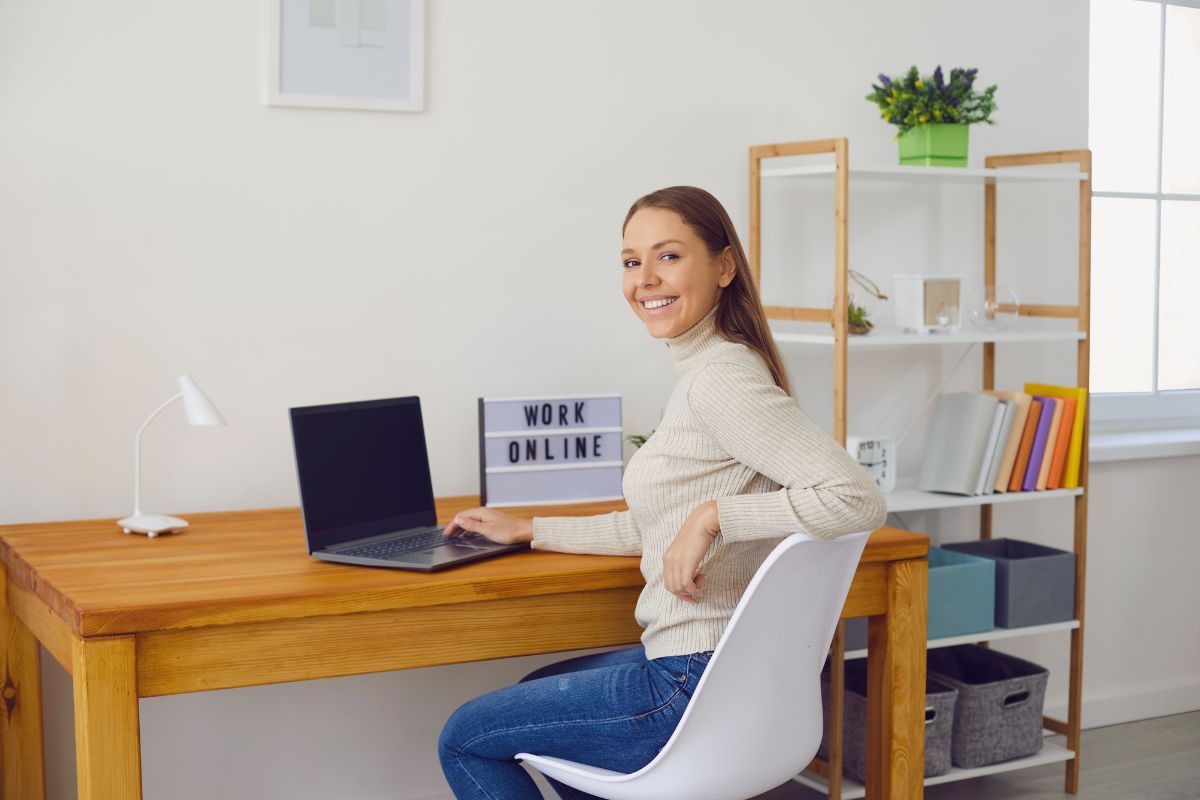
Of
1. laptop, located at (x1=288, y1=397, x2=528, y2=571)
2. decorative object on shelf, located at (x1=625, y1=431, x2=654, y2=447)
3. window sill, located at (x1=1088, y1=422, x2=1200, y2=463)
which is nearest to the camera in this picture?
laptop, located at (x1=288, y1=397, x2=528, y2=571)

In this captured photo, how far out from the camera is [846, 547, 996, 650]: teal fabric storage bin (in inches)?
109

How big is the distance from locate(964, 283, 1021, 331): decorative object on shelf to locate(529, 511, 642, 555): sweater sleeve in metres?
1.33

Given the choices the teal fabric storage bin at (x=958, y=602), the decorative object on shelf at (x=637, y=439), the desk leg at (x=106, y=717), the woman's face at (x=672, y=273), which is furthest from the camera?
the teal fabric storage bin at (x=958, y=602)

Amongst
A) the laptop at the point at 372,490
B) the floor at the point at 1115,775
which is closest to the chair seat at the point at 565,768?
the laptop at the point at 372,490

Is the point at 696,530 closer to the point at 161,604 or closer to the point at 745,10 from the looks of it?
the point at 161,604

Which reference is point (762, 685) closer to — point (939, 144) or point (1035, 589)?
point (1035, 589)

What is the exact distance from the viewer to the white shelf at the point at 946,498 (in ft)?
9.19

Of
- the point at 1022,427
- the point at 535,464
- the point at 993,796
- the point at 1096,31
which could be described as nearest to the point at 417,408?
the point at 535,464

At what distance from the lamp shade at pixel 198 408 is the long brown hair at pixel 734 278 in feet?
2.65

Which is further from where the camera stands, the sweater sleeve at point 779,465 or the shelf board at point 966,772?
the shelf board at point 966,772

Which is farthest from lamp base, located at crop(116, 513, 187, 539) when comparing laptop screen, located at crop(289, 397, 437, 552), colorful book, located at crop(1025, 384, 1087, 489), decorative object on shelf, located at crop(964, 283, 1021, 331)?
colorful book, located at crop(1025, 384, 1087, 489)

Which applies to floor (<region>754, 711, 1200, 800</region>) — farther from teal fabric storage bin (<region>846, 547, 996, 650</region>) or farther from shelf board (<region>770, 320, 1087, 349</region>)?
shelf board (<region>770, 320, 1087, 349</region>)

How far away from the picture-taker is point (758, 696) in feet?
5.57

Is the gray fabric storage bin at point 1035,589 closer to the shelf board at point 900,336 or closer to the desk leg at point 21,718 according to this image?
the shelf board at point 900,336
